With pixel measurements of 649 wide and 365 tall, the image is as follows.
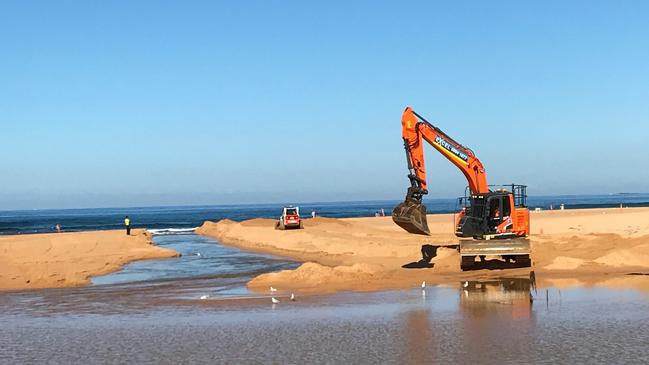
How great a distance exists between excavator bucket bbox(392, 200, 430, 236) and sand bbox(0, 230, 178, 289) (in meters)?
13.9

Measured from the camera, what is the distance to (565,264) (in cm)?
2845

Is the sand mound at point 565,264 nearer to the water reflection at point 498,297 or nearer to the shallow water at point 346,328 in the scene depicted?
the water reflection at point 498,297

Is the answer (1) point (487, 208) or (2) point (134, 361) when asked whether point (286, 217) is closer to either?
(1) point (487, 208)

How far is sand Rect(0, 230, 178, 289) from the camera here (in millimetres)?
30406

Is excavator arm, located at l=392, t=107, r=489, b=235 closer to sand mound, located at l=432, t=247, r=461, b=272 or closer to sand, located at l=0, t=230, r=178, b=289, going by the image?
sand mound, located at l=432, t=247, r=461, b=272

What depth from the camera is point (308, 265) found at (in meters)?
27.7

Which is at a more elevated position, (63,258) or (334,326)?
(63,258)

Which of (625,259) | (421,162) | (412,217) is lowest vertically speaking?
(625,259)

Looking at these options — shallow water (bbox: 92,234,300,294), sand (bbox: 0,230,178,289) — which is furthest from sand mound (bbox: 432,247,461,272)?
sand (bbox: 0,230,178,289)

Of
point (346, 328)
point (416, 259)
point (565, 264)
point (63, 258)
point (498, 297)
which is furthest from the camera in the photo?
point (63, 258)

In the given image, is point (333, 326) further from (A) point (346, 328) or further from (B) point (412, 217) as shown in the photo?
(B) point (412, 217)

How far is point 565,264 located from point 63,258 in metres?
28.8

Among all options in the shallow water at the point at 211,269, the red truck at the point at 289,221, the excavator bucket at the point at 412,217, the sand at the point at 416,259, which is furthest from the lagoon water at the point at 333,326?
the red truck at the point at 289,221

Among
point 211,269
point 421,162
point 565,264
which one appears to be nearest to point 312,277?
point 421,162
